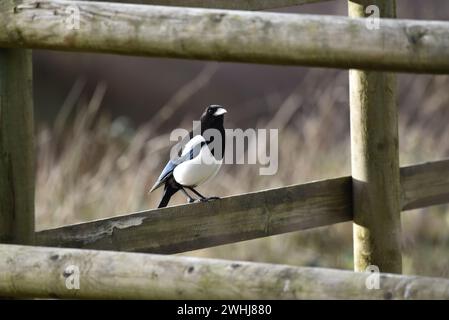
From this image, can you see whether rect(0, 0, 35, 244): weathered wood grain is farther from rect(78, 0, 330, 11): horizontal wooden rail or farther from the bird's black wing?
the bird's black wing

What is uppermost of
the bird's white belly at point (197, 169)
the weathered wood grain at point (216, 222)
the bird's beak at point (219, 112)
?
the bird's beak at point (219, 112)

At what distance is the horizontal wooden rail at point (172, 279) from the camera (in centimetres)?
202

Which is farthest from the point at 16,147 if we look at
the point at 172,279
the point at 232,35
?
the point at 232,35

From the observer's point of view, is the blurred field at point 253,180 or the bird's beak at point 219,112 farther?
the blurred field at point 253,180

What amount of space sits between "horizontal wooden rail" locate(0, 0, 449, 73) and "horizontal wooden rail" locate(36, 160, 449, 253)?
0.65 meters

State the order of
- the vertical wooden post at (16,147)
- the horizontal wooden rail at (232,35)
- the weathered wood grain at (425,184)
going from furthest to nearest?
the weathered wood grain at (425,184) < the vertical wooden post at (16,147) < the horizontal wooden rail at (232,35)

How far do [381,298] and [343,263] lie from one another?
3999 mm

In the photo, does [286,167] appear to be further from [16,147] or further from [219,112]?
[16,147]

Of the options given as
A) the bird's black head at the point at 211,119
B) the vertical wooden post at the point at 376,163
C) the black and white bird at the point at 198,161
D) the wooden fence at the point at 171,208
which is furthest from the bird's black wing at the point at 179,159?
the wooden fence at the point at 171,208

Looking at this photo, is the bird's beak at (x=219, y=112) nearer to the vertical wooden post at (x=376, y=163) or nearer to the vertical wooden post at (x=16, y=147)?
the vertical wooden post at (x=376, y=163)

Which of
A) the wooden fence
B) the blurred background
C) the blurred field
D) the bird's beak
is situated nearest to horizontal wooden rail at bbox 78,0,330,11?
the wooden fence

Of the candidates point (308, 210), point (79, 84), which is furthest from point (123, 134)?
point (308, 210)

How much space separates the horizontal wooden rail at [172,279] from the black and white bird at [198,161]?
6.24 feet

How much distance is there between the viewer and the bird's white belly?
168 inches
